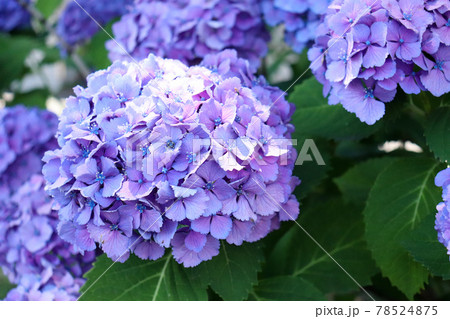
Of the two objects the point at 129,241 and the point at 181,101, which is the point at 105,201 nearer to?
the point at 129,241

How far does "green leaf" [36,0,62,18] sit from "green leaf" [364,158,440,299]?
5.16 feet

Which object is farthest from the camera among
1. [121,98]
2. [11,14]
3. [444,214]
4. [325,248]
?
[11,14]

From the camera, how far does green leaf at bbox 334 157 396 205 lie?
194 cm

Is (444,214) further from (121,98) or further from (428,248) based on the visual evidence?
(121,98)

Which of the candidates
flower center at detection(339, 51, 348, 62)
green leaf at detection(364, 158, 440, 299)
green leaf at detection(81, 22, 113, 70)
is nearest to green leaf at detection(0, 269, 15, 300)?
green leaf at detection(81, 22, 113, 70)

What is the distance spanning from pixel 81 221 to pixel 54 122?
813 millimetres

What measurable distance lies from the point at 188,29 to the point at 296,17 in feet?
1.12

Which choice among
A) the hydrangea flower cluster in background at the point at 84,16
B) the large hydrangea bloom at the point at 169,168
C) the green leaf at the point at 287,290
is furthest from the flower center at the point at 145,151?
the hydrangea flower cluster in background at the point at 84,16

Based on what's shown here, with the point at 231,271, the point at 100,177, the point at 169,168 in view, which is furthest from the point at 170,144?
the point at 231,271

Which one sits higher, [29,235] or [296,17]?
[296,17]

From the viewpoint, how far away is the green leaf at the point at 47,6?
7.88 feet

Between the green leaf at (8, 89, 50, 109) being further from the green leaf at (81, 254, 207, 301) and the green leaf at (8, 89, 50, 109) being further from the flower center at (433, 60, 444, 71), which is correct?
the flower center at (433, 60, 444, 71)

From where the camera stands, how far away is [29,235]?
1.59 metres
